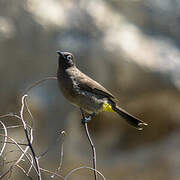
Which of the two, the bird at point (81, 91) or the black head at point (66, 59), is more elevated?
the black head at point (66, 59)

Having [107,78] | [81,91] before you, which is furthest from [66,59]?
[107,78]

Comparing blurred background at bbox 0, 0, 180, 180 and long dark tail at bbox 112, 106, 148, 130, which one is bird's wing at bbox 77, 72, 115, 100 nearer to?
long dark tail at bbox 112, 106, 148, 130

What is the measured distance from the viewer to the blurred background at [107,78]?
19.5ft

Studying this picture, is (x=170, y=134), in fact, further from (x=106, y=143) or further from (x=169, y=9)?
(x=169, y=9)

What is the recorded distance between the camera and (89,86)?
333 centimetres

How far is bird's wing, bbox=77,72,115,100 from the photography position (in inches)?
128

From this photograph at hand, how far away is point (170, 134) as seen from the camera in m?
6.09

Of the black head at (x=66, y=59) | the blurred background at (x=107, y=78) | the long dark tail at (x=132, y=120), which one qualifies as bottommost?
the long dark tail at (x=132, y=120)

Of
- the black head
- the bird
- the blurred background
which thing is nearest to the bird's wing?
the bird

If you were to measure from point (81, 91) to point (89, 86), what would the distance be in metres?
0.11

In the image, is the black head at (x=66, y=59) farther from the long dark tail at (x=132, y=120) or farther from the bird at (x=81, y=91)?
the long dark tail at (x=132, y=120)

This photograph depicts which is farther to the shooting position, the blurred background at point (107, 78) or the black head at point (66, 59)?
the blurred background at point (107, 78)

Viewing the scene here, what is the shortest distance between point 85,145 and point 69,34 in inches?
57.6

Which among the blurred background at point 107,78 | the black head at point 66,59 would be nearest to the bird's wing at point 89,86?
the black head at point 66,59
